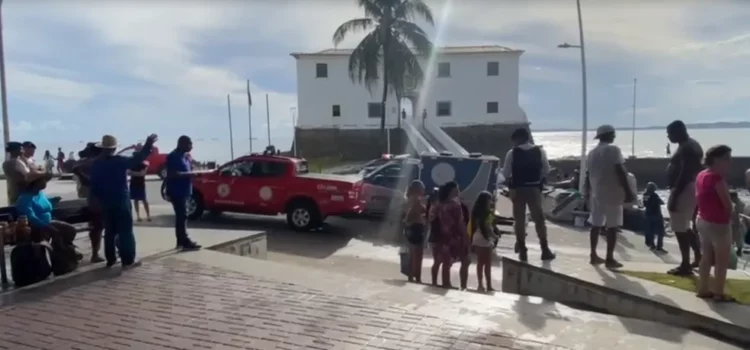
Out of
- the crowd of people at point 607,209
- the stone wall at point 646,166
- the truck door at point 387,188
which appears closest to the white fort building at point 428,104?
the stone wall at point 646,166

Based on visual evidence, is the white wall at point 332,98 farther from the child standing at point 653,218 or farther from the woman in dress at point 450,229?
the woman in dress at point 450,229

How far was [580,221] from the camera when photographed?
711 inches

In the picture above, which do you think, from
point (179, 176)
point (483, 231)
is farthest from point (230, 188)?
point (483, 231)

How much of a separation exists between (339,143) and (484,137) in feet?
35.4

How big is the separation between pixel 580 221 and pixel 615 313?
12066mm

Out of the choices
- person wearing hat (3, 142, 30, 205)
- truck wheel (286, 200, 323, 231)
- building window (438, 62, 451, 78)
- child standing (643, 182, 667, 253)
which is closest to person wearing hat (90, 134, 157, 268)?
person wearing hat (3, 142, 30, 205)

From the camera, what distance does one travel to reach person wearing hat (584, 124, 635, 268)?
720 centimetres

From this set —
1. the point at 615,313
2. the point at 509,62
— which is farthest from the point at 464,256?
the point at 509,62

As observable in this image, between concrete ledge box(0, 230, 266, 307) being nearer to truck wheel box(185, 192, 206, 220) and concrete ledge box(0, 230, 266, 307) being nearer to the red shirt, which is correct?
truck wheel box(185, 192, 206, 220)

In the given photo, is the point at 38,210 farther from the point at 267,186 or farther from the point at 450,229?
the point at 267,186

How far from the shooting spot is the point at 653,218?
13852 millimetres

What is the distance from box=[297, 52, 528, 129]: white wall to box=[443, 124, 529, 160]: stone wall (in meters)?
0.46

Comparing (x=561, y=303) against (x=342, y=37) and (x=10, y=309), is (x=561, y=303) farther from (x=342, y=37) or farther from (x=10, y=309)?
(x=342, y=37)

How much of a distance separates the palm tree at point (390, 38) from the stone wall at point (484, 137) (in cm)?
1018
